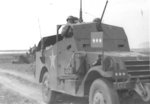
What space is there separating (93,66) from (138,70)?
963 mm

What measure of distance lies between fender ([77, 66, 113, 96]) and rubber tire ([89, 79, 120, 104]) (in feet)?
0.55

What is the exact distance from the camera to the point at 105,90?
7.46 m

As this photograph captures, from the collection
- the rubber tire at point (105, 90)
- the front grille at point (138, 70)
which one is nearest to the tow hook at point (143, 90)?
the front grille at point (138, 70)

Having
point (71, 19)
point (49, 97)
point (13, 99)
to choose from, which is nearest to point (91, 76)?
point (71, 19)


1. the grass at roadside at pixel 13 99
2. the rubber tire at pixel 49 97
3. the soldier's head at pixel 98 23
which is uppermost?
the soldier's head at pixel 98 23

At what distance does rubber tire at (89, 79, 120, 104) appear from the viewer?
24.0 feet

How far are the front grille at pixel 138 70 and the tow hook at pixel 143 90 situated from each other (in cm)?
24

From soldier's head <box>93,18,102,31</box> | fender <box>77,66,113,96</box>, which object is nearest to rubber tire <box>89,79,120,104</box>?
fender <box>77,66,113,96</box>

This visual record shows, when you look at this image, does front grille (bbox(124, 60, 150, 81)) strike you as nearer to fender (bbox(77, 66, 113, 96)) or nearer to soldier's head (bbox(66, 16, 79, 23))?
fender (bbox(77, 66, 113, 96))

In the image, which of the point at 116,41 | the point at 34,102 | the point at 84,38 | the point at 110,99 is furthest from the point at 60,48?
the point at 110,99

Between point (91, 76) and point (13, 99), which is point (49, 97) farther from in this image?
point (91, 76)

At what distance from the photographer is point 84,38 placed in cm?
944

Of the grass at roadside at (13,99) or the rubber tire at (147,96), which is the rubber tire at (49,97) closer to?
the grass at roadside at (13,99)

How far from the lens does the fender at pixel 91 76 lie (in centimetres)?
745
